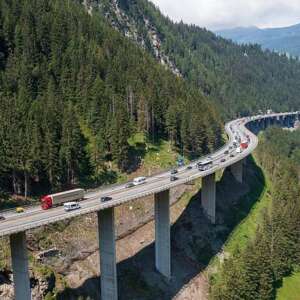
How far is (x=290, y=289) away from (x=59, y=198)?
141ft

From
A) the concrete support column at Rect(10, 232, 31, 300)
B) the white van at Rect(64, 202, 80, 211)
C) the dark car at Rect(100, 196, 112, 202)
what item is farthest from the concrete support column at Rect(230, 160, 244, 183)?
the concrete support column at Rect(10, 232, 31, 300)

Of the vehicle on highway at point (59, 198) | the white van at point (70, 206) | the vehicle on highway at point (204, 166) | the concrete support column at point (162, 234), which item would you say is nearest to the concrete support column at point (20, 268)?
the white van at point (70, 206)

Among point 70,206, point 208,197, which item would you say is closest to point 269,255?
point 208,197

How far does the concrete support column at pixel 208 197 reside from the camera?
92.6 metres

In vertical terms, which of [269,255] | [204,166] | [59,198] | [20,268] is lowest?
[269,255]

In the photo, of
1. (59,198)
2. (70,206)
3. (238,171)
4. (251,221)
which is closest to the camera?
(70,206)

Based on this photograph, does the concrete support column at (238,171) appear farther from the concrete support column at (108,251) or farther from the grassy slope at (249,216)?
the concrete support column at (108,251)

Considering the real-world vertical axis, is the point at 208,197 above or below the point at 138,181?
below

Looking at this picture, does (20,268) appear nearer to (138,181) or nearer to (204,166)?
(138,181)

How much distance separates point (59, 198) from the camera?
64.9 metres

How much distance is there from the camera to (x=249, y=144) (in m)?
139

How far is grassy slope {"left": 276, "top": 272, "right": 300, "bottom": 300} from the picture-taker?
7919cm

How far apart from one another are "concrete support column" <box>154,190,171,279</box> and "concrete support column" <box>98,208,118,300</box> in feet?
38.2

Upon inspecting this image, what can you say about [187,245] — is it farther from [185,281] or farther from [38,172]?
[38,172]
